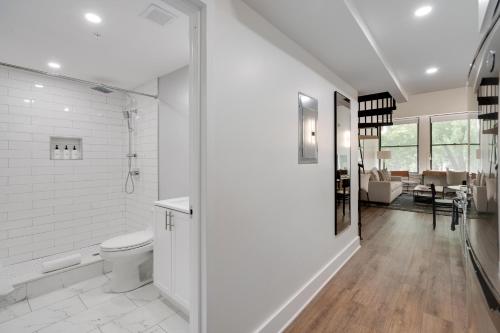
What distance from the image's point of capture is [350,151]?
10.4ft

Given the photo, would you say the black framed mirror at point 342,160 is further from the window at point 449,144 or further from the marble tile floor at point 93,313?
the window at point 449,144

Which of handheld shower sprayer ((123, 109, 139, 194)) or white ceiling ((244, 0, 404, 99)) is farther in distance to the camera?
handheld shower sprayer ((123, 109, 139, 194))

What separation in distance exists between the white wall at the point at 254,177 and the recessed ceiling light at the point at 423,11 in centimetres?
91

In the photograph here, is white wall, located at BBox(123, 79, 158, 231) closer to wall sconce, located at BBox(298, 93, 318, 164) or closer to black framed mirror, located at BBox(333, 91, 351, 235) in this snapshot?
wall sconce, located at BBox(298, 93, 318, 164)

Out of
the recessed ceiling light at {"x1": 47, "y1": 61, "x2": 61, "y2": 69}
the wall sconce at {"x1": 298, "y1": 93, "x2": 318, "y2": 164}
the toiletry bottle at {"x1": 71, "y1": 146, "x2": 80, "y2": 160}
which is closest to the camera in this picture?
the wall sconce at {"x1": 298, "y1": 93, "x2": 318, "y2": 164}

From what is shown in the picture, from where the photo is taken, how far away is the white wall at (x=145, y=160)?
121 inches

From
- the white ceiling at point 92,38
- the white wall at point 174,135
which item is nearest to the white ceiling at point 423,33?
the white ceiling at point 92,38

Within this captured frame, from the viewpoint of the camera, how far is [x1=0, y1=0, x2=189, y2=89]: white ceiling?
5.62 ft

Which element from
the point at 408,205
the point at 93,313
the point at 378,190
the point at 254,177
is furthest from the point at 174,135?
the point at 408,205

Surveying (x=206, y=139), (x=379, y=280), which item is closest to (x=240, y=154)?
(x=206, y=139)

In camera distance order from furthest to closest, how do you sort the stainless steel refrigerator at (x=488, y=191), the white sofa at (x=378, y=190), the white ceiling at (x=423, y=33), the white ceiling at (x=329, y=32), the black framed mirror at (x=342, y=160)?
1. the white sofa at (x=378, y=190)
2. the black framed mirror at (x=342, y=160)
3. the white ceiling at (x=423, y=33)
4. the white ceiling at (x=329, y=32)
5. the stainless steel refrigerator at (x=488, y=191)

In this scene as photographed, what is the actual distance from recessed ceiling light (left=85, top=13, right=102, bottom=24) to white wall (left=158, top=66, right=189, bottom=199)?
3.18 ft

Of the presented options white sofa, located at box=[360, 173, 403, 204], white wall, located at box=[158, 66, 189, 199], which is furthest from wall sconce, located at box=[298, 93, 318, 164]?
white sofa, located at box=[360, 173, 403, 204]

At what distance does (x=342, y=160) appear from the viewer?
9.52 feet
